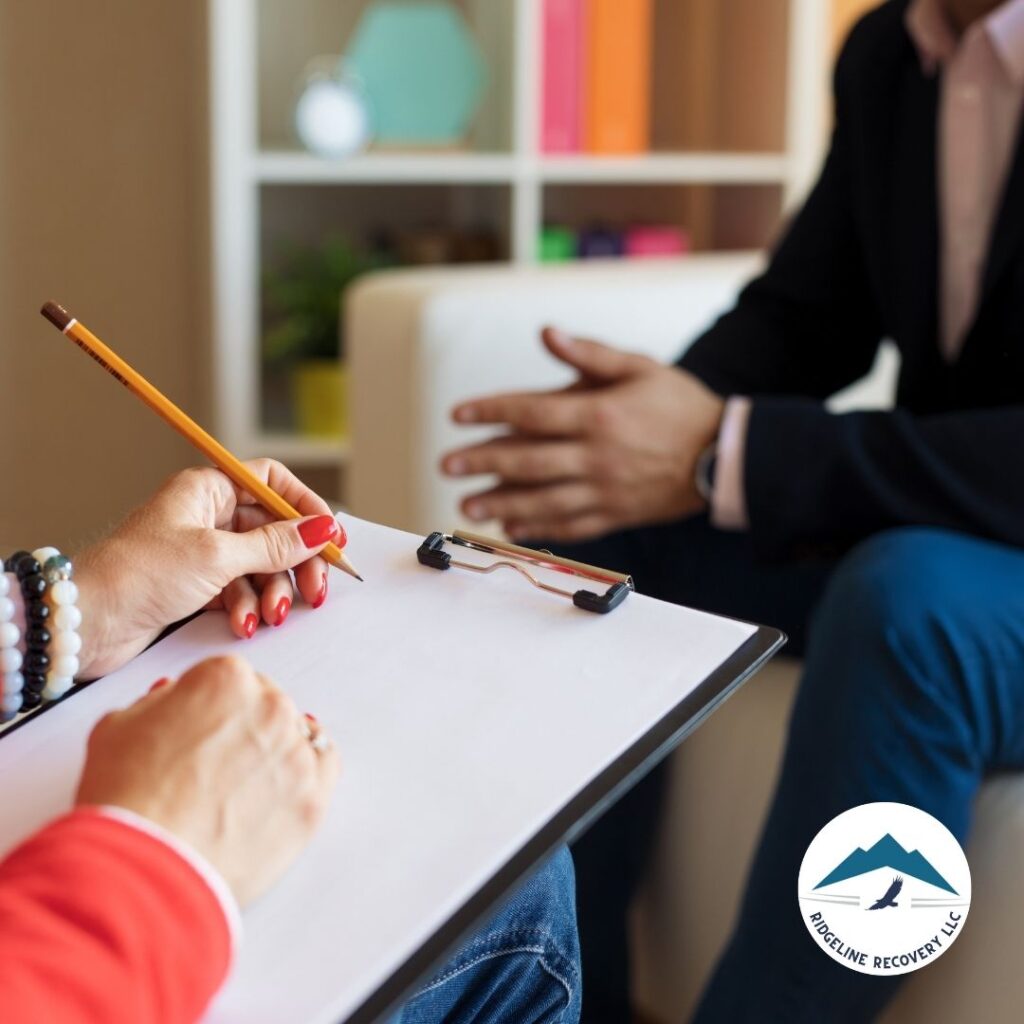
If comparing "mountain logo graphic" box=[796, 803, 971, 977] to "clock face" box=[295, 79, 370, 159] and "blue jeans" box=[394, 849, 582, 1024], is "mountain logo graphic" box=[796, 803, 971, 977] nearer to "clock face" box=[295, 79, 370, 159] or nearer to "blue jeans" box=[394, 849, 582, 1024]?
"blue jeans" box=[394, 849, 582, 1024]

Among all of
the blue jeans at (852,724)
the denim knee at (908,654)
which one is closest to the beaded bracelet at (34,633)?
the blue jeans at (852,724)

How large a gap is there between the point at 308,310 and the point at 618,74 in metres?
0.49

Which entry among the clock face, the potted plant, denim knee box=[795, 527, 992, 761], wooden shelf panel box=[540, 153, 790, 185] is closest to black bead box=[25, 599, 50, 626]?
denim knee box=[795, 527, 992, 761]

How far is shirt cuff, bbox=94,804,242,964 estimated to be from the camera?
289 millimetres

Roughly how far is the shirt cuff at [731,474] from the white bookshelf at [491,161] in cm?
A: 65

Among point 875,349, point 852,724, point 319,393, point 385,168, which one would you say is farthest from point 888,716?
point 385,168

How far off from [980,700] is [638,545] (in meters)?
0.17

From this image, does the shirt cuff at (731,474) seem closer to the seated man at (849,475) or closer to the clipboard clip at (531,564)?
the seated man at (849,475)

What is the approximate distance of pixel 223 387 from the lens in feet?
2.20

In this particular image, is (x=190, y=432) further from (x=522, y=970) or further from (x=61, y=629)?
(x=522, y=970)

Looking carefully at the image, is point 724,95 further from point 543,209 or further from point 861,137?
point 861,137

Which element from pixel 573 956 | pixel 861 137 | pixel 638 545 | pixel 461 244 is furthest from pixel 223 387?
pixel 461 244

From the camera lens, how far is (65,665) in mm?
363

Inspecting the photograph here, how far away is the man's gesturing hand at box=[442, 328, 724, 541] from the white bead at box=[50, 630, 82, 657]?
1.24 ft
